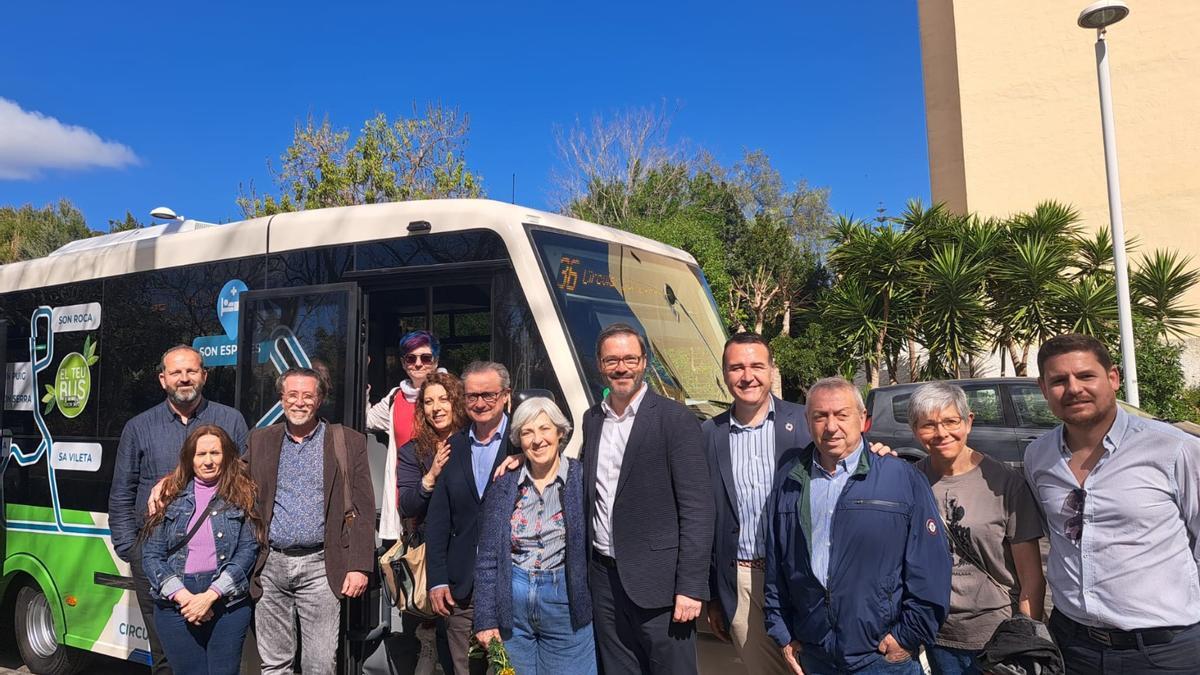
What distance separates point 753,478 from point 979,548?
2.89 feet

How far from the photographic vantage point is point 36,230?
3659cm

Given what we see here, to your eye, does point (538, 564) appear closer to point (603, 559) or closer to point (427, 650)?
point (603, 559)

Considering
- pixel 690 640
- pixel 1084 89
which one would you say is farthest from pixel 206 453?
pixel 1084 89

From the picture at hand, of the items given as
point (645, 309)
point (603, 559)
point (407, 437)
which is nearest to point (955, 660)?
point (603, 559)

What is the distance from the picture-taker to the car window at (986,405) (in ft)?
33.1

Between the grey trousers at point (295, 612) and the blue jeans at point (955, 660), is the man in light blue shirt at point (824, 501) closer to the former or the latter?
the blue jeans at point (955, 660)

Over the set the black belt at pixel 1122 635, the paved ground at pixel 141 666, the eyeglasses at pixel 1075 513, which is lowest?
the paved ground at pixel 141 666

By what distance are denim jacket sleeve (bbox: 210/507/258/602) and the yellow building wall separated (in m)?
21.5

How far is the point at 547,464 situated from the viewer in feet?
11.5

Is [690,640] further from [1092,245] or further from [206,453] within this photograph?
[1092,245]

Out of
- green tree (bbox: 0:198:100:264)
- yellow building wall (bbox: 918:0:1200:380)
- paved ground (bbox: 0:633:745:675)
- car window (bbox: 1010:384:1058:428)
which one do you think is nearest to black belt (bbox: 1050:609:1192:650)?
paved ground (bbox: 0:633:745:675)

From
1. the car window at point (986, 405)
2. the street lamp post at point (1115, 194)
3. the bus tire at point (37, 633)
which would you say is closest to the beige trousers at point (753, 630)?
the bus tire at point (37, 633)

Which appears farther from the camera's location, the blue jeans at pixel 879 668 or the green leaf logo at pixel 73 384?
the green leaf logo at pixel 73 384

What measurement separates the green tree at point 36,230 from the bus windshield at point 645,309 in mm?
34800
